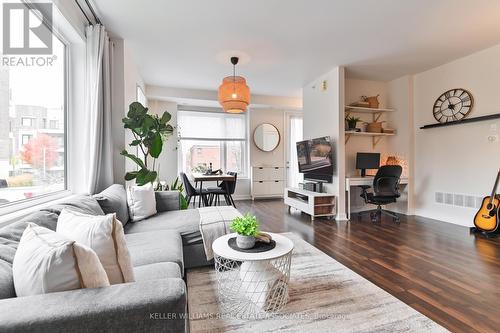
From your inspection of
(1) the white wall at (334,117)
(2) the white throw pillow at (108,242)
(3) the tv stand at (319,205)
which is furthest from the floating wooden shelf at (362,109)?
(2) the white throw pillow at (108,242)

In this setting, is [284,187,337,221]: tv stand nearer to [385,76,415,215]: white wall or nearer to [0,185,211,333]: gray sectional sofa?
[385,76,415,215]: white wall

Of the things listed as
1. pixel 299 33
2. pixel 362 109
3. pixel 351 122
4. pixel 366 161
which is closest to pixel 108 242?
pixel 299 33

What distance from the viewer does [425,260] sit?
2564mm

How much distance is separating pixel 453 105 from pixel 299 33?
2.94 meters

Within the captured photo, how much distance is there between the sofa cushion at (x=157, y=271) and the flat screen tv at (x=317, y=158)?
358 centimetres

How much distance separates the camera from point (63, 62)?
101 inches

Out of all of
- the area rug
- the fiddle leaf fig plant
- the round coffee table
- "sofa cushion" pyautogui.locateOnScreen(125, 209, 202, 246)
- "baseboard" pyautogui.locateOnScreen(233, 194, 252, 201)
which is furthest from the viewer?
"baseboard" pyautogui.locateOnScreen(233, 194, 252, 201)

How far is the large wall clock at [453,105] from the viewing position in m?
3.88

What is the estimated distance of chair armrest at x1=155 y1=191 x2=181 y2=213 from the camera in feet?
10.1

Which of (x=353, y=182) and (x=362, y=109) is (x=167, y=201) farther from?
(x=362, y=109)

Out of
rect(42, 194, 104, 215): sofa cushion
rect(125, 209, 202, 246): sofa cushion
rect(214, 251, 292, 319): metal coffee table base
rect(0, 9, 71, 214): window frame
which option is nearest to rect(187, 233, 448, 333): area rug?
→ rect(214, 251, 292, 319): metal coffee table base

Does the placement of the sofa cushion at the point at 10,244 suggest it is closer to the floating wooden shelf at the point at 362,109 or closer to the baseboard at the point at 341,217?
the baseboard at the point at 341,217

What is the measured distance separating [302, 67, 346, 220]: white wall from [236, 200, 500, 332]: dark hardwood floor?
69cm

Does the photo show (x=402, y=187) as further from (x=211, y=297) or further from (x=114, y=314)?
(x=114, y=314)
